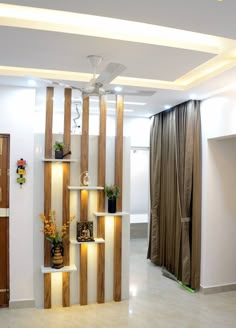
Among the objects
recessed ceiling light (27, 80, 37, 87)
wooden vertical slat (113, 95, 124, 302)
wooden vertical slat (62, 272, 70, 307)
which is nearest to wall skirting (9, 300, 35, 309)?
wooden vertical slat (62, 272, 70, 307)

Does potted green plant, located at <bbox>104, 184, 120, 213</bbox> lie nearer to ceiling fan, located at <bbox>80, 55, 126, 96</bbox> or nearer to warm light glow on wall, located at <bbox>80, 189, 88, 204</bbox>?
warm light glow on wall, located at <bbox>80, 189, 88, 204</bbox>

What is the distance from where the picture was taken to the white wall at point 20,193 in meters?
3.77

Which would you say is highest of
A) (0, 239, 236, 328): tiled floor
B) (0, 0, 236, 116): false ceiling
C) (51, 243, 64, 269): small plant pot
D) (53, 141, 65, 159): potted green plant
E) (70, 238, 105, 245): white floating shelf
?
(0, 0, 236, 116): false ceiling

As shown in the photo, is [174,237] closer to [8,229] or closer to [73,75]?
[8,229]

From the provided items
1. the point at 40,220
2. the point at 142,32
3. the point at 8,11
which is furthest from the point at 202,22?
the point at 40,220

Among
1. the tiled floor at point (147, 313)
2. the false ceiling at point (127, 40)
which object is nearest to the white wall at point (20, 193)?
the false ceiling at point (127, 40)

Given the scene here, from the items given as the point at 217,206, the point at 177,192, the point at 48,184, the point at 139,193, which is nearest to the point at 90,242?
the point at 48,184

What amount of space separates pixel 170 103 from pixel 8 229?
2.96 m

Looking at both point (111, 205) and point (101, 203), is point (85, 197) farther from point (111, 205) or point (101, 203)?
point (111, 205)

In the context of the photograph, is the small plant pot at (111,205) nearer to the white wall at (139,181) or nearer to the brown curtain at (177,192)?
the brown curtain at (177,192)

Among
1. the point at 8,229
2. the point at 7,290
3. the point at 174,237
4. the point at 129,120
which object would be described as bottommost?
the point at 7,290

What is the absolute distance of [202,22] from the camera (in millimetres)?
2123

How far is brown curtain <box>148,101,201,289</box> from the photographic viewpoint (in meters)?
4.47

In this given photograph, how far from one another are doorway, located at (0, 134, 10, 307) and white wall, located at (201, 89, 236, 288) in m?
2.69
